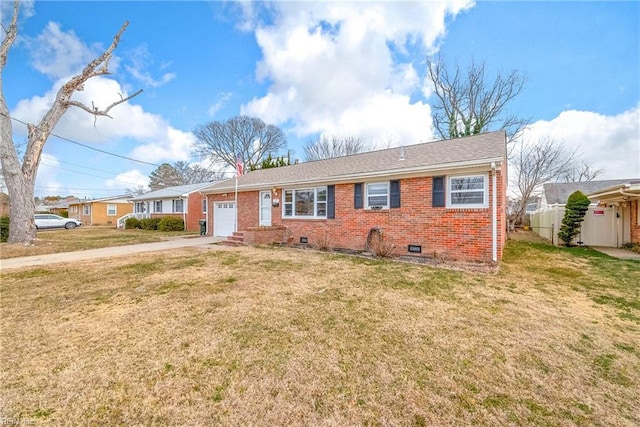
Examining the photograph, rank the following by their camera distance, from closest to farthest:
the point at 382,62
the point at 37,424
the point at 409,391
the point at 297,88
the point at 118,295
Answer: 1. the point at 37,424
2. the point at 409,391
3. the point at 118,295
4. the point at 382,62
5. the point at 297,88

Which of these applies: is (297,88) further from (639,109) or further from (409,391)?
(639,109)

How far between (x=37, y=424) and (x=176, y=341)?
50.1 inches

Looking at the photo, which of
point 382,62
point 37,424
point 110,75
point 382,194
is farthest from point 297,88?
point 37,424

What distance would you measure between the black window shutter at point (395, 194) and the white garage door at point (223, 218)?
9210mm

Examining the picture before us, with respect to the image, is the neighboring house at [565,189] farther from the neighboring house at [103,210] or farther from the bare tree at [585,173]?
the neighboring house at [103,210]

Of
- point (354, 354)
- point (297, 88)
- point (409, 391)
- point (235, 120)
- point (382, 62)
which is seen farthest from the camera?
point (235, 120)

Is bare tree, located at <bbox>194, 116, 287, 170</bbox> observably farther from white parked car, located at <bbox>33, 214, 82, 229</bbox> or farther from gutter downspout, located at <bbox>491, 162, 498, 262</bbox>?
gutter downspout, located at <bbox>491, 162, 498, 262</bbox>

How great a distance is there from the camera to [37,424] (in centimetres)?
198

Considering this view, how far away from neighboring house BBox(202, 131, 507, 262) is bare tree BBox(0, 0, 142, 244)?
29.2 feet

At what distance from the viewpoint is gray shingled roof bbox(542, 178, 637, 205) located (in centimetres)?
2000

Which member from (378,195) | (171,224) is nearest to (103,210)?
(171,224)

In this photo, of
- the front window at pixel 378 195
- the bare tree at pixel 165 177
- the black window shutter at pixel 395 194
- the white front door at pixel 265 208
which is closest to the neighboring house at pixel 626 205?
the black window shutter at pixel 395 194

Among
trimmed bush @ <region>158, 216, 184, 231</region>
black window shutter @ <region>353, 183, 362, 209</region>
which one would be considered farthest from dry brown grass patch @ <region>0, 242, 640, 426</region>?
trimmed bush @ <region>158, 216, 184, 231</region>

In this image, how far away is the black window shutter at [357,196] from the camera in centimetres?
977
